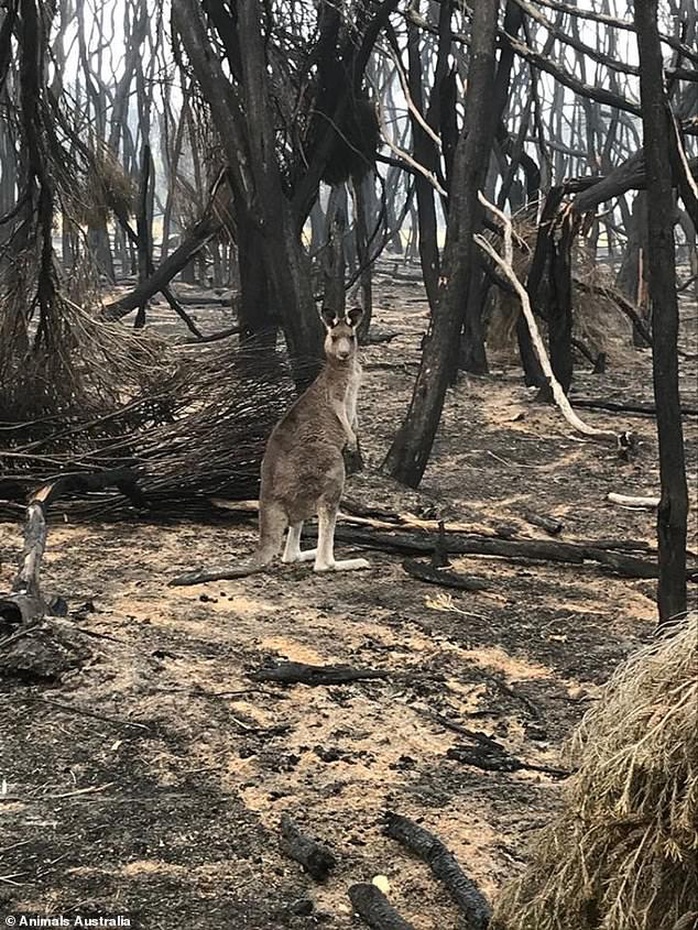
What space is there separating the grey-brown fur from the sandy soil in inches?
6.5

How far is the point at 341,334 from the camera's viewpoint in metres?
6.58

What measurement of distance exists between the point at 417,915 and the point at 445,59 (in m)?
8.98

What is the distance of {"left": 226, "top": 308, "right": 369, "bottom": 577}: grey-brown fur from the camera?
5934mm

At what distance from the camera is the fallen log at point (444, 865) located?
2.72 meters

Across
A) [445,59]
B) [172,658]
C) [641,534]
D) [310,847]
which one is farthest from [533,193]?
[310,847]

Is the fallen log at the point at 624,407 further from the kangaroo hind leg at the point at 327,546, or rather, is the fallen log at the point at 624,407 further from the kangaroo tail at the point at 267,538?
the kangaroo tail at the point at 267,538

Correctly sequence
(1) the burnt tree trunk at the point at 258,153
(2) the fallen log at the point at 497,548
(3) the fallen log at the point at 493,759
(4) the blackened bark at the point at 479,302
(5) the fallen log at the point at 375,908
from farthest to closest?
(4) the blackened bark at the point at 479,302, (1) the burnt tree trunk at the point at 258,153, (2) the fallen log at the point at 497,548, (3) the fallen log at the point at 493,759, (5) the fallen log at the point at 375,908

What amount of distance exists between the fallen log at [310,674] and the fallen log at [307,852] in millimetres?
1185

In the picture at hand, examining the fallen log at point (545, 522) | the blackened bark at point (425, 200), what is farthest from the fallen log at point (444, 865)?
the blackened bark at point (425, 200)

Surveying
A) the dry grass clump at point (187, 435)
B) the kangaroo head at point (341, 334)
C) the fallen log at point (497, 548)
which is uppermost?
the kangaroo head at point (341, 334)

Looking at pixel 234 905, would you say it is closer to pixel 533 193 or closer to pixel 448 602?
pixel 448 602

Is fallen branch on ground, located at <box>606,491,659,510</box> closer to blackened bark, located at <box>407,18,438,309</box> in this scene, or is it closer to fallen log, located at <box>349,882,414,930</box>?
blackened bark, located at <box>407,18,438,309</box>

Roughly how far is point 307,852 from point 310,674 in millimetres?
1417

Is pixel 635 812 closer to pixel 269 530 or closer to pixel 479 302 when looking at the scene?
pixel 269 530
